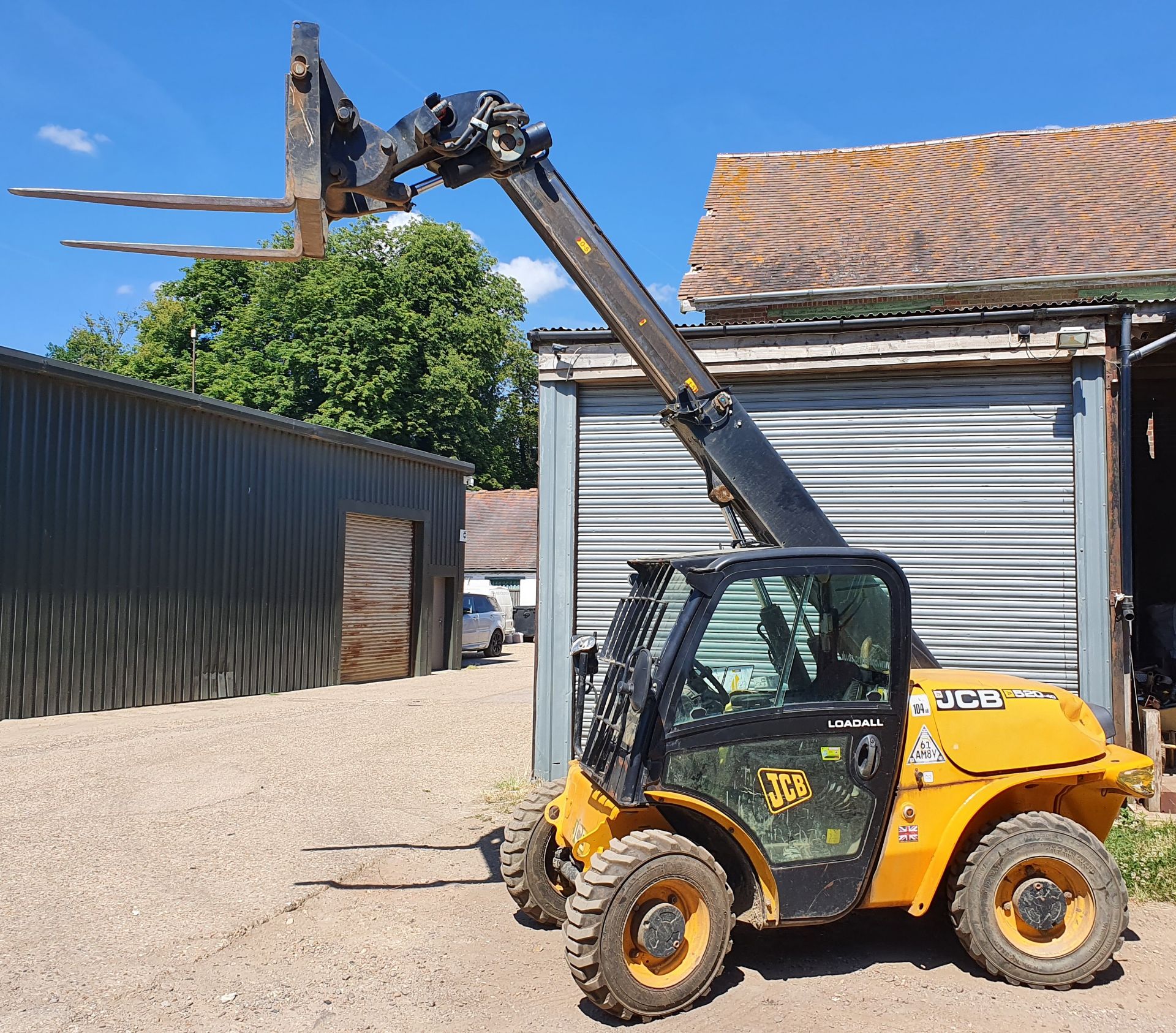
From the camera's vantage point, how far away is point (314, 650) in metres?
19.1

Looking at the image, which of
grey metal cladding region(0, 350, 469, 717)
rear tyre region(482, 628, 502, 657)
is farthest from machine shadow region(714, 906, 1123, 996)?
rear tyre region(482, 628, 502, 657)

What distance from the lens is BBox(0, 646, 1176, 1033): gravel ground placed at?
4602 millimetres

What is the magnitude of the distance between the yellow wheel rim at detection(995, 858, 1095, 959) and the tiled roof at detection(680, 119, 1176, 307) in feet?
38.3

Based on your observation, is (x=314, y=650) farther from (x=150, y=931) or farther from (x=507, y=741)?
(x=150, y=931)

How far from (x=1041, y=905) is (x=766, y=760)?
1.64 m

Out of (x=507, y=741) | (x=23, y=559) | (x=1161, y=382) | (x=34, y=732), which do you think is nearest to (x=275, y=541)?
(x=23, y=559)

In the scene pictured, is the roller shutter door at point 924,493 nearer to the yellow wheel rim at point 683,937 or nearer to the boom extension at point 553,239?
the boom extension at point 553,239

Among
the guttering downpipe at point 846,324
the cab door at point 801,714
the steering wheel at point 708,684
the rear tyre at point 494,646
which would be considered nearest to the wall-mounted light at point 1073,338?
the guttering downpipe at point 846,324

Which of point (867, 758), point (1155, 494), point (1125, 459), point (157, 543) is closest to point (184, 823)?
point (867, 758)

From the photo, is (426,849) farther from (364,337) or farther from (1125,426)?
(364,337)

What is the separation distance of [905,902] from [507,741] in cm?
796

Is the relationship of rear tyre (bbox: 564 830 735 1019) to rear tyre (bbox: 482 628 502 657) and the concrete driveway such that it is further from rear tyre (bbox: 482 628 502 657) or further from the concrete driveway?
rear tyre (bbox: 482 628 502 657)

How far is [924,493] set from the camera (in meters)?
9.16

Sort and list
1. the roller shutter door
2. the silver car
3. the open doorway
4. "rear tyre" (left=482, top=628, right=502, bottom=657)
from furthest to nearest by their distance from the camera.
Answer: "rear tyre" (left=482, top=628, right=502, bottom=657)
the silver car
the open doorway
the roller shutter door
